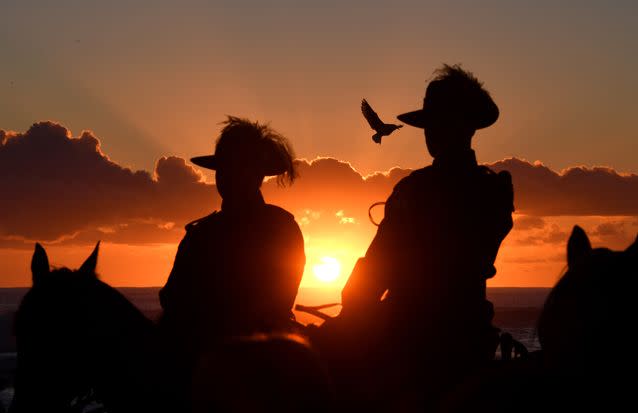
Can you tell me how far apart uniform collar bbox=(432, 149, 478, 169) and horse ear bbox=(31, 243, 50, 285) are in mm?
3242

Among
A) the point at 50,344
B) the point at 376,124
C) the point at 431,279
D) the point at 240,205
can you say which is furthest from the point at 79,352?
the point at 376,124

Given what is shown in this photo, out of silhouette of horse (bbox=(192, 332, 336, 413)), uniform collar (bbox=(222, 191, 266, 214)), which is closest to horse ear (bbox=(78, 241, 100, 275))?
uniform collar (bbox=(222, 191, 266, 214))

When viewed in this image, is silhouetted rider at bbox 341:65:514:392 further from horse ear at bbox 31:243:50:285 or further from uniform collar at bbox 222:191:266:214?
horse ear at bbox 31:243:50:285

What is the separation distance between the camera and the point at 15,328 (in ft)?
16.4

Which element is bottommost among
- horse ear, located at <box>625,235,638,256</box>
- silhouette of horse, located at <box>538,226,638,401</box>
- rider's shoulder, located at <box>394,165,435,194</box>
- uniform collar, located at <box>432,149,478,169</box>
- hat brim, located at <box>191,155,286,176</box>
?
silhouette of horse, located at <box>538,226,638,401</box>

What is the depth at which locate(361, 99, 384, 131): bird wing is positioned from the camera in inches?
235

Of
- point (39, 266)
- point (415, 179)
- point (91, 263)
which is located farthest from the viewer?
point (91, 263)

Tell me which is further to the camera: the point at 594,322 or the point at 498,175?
the point at 498,175

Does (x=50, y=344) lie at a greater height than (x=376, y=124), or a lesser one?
lesser

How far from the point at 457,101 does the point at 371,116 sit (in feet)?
3.02

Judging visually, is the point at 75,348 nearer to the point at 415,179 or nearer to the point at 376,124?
the point at 415,179

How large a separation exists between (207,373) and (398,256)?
235 cm

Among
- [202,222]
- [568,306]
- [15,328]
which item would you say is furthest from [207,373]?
[202,222]

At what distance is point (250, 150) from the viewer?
6.58 m
